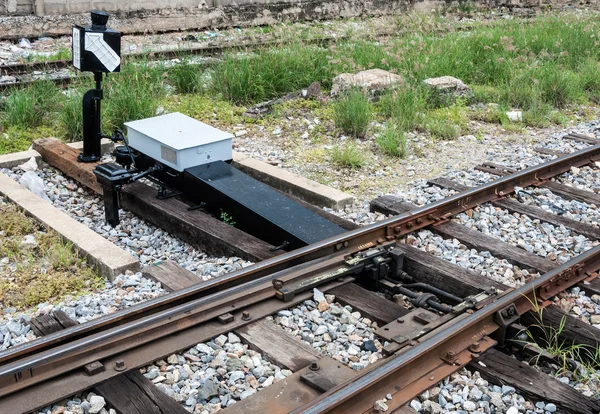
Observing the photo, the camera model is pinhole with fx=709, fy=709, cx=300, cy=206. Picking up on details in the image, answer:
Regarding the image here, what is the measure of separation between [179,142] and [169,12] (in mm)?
8985

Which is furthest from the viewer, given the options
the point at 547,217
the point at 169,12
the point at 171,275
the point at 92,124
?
the point at 169,12

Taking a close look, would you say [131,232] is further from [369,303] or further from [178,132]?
[369,303]

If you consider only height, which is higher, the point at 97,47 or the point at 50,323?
the point at 97,47

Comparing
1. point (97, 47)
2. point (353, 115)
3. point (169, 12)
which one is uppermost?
point (97, 47)

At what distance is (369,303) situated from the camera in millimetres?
3961

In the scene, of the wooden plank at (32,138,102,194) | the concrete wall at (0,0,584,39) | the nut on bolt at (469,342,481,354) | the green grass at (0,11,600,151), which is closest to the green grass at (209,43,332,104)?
the green grass at (0,11,600,151)

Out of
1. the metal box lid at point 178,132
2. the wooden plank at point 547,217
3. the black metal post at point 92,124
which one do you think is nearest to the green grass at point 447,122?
the wooden plank at point 547,217

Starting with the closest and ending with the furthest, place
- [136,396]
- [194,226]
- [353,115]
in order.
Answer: [136,396] < [194,226] < [353,115]

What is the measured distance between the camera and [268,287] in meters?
3.95

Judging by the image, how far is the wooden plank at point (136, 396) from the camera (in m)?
3.01

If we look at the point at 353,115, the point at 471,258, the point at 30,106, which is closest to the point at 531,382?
the point at 471,258

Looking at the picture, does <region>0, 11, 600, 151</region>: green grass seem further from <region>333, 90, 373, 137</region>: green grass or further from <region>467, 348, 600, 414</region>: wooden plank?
<region>467, 348, 600, 414</region>: wooden plank

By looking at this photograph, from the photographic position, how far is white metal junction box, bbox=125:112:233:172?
5199 mm

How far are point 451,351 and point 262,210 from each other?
6.05 ft
